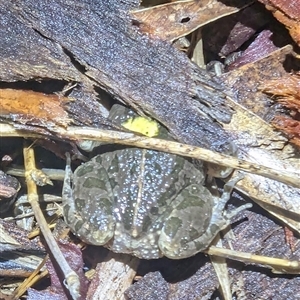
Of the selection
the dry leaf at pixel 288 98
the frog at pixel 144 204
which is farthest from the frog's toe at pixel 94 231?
the dry leaf at pixel 288 98

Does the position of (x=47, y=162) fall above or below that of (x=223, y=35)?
below

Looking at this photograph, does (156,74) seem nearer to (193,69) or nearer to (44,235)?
(193,69)

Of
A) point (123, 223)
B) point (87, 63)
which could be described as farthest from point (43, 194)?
point (87, 63)

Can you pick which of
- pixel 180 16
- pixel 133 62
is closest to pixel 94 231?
pixel 133 62

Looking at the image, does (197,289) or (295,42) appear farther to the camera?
(197,289)

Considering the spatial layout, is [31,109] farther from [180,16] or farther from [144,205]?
[180,16]
